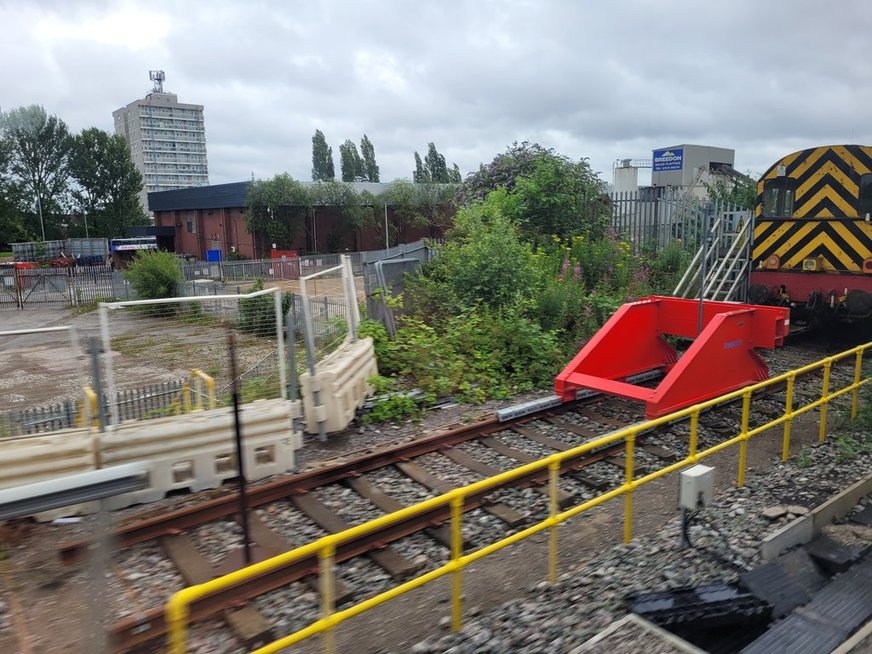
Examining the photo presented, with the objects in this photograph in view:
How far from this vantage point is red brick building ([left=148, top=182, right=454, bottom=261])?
46281 millimetres

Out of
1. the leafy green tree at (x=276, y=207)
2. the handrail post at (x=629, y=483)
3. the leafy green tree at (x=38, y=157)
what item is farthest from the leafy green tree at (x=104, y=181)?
the handrail post at (x=629, y=483)

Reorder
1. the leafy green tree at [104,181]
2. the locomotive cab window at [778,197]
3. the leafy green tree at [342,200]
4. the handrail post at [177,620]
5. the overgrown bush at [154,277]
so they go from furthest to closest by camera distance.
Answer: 1. the leafy green tree at [104,181]
2. the leafy green tree at [342,200]
3. the overgrown bush at [154,277]
4. the locomotive cab window at [778,197]
5. the handrail post at [177,620]

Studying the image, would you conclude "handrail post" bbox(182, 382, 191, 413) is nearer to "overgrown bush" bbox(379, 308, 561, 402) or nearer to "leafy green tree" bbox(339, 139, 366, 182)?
"overgrown bush" bbox(379, 308, 561, 402)

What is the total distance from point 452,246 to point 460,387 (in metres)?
4.96

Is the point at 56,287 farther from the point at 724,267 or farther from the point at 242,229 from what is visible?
the point at 724,267

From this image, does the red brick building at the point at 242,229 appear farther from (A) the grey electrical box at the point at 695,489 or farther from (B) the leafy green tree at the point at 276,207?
(A) the grey electrical box at the point at 695,489

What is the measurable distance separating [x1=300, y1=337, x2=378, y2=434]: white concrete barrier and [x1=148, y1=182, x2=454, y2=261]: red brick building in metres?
34.5

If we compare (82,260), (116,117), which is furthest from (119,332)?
(116,117)

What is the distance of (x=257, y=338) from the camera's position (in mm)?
7738

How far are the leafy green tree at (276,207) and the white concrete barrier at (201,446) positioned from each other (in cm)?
3937

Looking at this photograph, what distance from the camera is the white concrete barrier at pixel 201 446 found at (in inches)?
231

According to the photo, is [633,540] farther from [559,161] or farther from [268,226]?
[268,226]

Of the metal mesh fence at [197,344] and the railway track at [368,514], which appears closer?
the railway track at [368,514]

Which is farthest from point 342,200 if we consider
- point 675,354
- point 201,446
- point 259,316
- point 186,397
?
point 201,446
